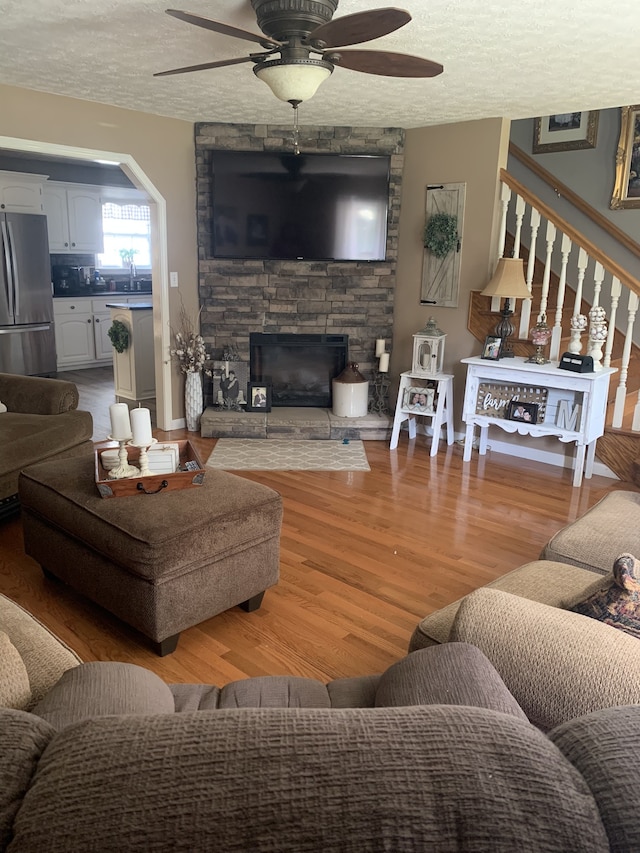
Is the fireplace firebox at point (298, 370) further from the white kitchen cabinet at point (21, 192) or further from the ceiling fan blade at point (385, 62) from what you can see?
the white kitchen cabinet at point (21, 192)

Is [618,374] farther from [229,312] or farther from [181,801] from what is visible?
[181,801]

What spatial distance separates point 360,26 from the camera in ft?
7.40

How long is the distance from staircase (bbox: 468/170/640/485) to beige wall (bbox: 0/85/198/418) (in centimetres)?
236

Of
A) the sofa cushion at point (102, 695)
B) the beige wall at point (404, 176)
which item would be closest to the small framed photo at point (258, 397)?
the beige wall at point (404, 176)

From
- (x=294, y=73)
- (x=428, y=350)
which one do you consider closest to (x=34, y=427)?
(x=294, y=73)

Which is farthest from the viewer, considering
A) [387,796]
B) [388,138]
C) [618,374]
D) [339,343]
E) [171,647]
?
[339,343]

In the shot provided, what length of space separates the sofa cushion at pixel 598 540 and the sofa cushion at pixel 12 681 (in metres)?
1.76

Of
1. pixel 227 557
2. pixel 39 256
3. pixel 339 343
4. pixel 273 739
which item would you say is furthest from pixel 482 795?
pixel 39 256

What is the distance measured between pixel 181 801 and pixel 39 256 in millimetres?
7550

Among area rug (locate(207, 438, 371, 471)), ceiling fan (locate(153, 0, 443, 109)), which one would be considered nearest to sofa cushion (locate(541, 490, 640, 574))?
ceiling fan (locate(153, 0, 443, 109))

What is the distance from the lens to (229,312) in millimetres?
5652

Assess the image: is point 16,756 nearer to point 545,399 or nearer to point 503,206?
point 545,399

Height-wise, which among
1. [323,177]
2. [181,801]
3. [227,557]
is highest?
[323,177]

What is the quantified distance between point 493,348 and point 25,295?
511 cm
